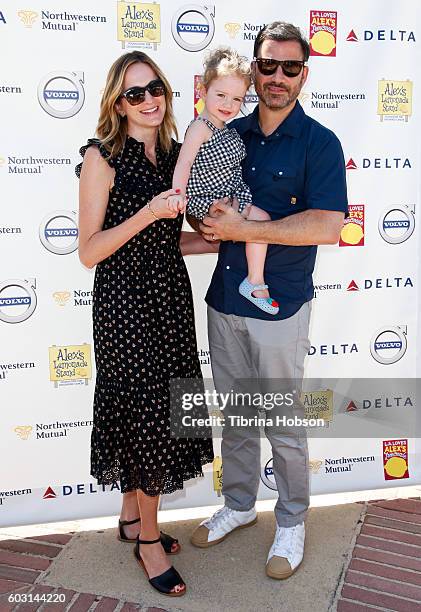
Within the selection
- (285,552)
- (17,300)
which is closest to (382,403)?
(285,552)

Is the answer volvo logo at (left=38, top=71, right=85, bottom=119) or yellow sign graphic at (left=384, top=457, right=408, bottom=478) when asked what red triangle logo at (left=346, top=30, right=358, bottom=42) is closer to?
volvo logo at (left=38, top=71, right=85, bottom=119)

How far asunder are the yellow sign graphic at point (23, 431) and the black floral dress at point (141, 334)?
27.6 inches

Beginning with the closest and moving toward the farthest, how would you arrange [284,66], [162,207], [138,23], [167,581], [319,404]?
[162,207] → [284,66] → [167,581] → [138,23] → [319,404]

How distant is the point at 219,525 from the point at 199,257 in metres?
1.32

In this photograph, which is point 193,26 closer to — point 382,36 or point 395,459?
point 382,36

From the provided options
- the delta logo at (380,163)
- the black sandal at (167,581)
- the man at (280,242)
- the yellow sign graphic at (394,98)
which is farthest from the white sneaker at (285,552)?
the yellow sign graphic at (394,98)

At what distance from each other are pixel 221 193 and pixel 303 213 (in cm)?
33

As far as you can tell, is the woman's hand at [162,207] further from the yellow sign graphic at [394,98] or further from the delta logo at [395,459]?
the delta logo at [395,459]

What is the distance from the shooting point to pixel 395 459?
3625mm

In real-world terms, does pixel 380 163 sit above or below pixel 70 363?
above

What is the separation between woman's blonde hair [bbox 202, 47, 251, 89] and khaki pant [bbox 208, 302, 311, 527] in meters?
0.96

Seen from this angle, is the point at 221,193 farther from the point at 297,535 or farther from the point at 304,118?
the point at 297,535

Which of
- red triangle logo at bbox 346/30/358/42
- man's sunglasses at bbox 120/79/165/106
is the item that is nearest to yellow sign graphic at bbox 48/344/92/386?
man's sunglasses at bbox 120/79/165/106

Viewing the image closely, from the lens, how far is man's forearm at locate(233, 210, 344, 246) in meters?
2.49
